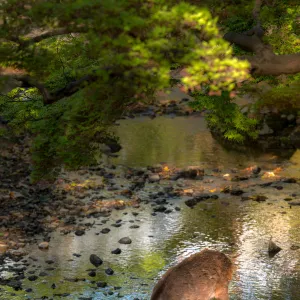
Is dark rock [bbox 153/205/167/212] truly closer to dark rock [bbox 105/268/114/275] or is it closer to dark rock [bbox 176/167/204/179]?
dark rock [bbox 176/167/204/179]

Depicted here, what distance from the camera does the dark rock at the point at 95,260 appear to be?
659 inches

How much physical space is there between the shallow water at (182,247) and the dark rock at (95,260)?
13 centimetres

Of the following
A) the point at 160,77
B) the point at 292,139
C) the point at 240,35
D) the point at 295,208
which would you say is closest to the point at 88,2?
the point at 160,77

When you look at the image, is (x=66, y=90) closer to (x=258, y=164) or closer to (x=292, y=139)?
(x=258, y=164)

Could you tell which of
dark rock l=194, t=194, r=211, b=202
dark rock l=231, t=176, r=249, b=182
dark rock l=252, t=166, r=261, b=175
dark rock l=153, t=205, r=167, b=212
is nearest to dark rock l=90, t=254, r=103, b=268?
dark rock l=153, t=205, r=167, b=212

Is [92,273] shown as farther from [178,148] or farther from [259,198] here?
[178,148]

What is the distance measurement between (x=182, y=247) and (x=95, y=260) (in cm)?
226

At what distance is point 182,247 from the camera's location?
704 inches

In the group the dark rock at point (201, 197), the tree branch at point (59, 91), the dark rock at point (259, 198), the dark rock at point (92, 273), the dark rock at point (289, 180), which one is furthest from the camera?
the dark rock at point (289, 180)

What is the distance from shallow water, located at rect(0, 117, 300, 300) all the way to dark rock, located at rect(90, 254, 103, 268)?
0.13 metres

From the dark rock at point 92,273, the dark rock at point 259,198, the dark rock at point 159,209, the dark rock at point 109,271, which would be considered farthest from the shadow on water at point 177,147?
the dark rock at point 92,273

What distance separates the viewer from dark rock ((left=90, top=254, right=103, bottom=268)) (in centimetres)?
1673

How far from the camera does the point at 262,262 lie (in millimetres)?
16922

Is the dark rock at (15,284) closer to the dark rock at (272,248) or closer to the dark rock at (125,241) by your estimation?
the dark rock at (125,241)
